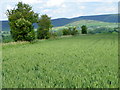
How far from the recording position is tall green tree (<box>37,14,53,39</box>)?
68312 millimetres

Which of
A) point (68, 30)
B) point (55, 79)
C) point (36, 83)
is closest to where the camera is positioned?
point (36, 83)

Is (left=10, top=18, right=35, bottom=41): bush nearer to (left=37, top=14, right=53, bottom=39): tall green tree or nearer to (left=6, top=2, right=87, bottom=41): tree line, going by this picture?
(left=6, top=2, right=87, bottom=41): tree line

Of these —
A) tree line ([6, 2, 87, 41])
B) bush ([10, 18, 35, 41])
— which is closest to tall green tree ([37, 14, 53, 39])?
tree line ([6, 2, 87, 41])

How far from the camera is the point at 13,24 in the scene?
1928 inches

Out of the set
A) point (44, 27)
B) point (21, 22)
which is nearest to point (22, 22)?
point (21, 22)

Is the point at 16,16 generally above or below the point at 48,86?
above

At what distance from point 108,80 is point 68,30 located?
355ft

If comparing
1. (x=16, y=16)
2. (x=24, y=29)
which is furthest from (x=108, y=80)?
(x=16, y=16)

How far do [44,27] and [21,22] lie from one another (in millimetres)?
22896

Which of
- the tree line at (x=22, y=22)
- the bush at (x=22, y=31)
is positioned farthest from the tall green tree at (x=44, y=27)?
the bush at (x=22, y=31)

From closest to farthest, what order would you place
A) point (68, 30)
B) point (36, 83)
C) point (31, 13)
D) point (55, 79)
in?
point (36, 83) → point (55, 79) → point (31, 13) → point (68, 30)

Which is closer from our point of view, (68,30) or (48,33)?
(48,33)

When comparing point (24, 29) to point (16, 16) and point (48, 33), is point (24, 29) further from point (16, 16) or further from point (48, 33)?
point (48, 33)

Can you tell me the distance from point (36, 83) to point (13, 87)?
2.66 feet
